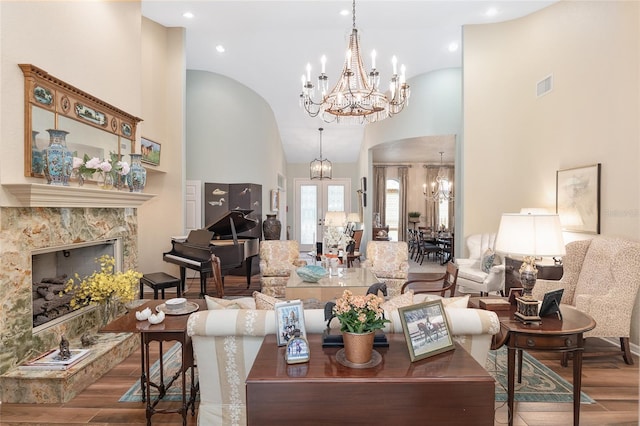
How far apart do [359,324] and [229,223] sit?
473 cm

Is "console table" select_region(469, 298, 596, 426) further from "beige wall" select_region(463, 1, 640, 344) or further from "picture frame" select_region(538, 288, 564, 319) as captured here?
"beige wall" select_region(463, 1, 640, 344)

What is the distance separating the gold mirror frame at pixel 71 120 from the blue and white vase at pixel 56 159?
0.09m

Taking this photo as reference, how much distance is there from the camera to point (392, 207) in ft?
42.8

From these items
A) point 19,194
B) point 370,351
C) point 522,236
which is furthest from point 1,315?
point 522,236

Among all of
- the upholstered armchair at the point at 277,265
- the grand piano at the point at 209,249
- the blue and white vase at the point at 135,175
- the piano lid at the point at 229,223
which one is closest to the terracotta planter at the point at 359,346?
the blue and white vase at the point at 135,175

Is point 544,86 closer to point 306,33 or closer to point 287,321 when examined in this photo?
point 306,33

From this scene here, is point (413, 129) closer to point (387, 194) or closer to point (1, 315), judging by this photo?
point (387, 194)

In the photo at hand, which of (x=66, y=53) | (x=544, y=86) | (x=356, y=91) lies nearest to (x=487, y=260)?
(x=544, y=86)

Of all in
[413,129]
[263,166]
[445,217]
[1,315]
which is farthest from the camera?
[445,217]

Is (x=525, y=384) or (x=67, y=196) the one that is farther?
(x=67, y=196)

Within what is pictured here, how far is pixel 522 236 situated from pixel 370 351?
142cm

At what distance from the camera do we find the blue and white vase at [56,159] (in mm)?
3008

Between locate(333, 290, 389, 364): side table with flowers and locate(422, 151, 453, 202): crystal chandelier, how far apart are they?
11.1 metres

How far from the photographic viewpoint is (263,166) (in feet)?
29.4
